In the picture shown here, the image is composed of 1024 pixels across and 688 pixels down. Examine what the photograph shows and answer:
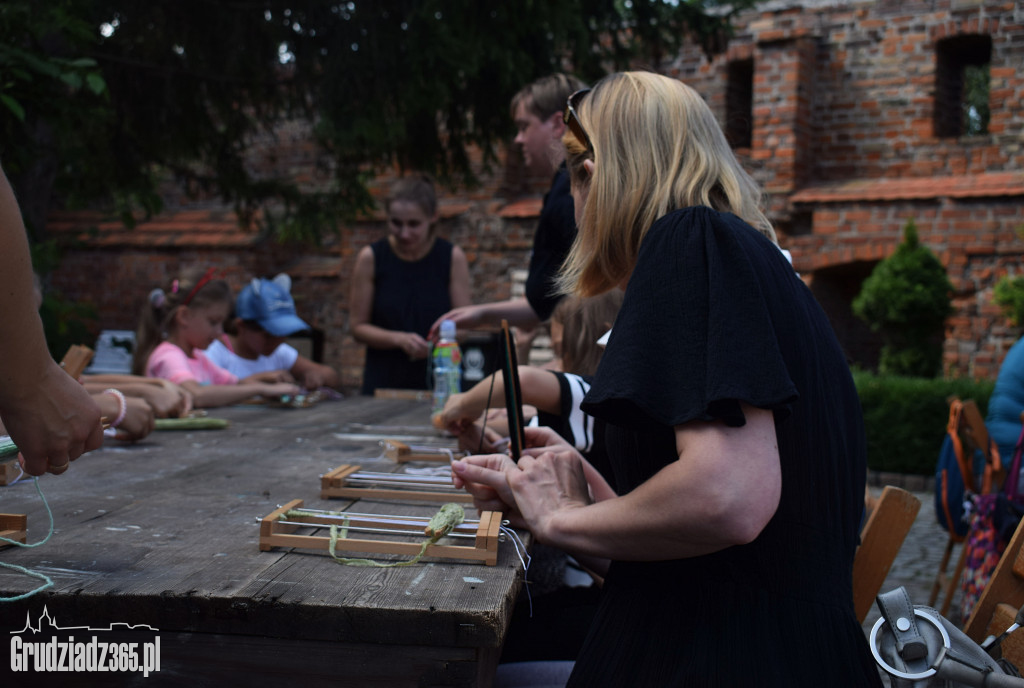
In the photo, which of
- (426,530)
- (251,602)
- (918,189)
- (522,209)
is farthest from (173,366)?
(918,189)

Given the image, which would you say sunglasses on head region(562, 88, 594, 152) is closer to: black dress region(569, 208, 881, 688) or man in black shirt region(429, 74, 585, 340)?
black dress region(569, 208, 881, 688)

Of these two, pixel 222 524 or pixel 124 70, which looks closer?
pixel 222 524

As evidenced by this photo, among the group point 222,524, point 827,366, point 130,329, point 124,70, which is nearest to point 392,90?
point 124,70

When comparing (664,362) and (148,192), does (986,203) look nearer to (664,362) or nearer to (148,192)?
(148,192)

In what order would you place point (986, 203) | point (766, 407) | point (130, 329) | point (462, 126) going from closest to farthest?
point (766, 407), point (462, 126), point (986, 203), point (130, 329)

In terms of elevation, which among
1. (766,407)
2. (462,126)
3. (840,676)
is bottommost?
(840,676)

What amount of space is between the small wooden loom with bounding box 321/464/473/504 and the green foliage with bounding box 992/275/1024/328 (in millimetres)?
7293

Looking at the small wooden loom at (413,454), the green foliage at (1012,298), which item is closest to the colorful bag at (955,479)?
the small wooden loom at (413,454)

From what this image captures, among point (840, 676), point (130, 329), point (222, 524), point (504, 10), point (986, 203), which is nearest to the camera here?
point (840, 676)

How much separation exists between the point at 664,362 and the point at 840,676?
480 millimetres

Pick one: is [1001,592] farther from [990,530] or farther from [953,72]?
[953,72]

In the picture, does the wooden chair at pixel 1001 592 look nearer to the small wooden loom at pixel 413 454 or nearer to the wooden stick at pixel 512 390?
the wooden stick at pixel 512 390

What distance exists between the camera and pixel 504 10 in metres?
5.79

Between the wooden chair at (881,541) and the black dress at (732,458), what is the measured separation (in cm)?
60
